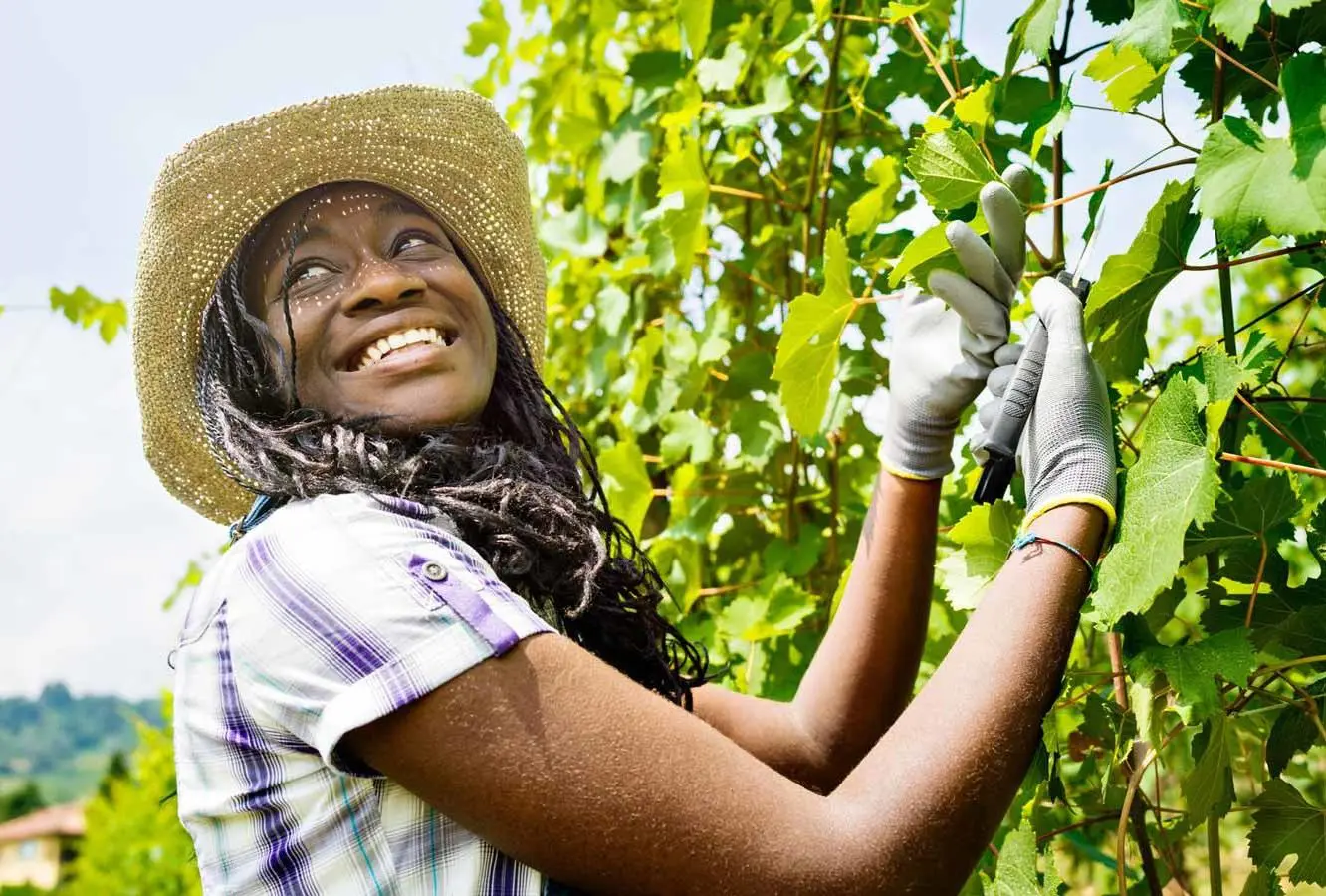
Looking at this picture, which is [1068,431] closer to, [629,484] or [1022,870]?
[1022,870]

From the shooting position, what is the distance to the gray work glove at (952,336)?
4.41 ft

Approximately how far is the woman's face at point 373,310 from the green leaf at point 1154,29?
2.95ft

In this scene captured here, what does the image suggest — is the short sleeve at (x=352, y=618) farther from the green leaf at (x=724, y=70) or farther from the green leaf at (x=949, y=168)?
the green leaf at (x=724, y=70)

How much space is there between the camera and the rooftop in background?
171 ft

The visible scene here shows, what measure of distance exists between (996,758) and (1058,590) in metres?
0.16

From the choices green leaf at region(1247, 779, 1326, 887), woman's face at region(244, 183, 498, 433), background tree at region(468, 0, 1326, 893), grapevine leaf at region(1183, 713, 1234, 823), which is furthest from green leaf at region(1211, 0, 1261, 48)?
woman's face at region(244, 183, 498, 433)

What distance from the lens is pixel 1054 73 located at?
1454 mm

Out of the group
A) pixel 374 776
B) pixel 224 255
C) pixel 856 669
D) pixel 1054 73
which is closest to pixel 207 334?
pixel 224 255

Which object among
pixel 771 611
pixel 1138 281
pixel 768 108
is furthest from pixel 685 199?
pixel 1138 281

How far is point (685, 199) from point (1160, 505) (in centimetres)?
Result: 134

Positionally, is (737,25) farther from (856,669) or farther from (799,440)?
(856,669)

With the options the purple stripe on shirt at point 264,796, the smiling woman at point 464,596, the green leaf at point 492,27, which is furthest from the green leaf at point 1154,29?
the green leaf at point 492,27

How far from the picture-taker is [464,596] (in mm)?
1208

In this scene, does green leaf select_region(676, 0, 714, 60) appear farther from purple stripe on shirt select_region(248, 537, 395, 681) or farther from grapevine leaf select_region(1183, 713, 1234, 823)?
grapevine leaf select_region(1183, 713, 1234, 823)
